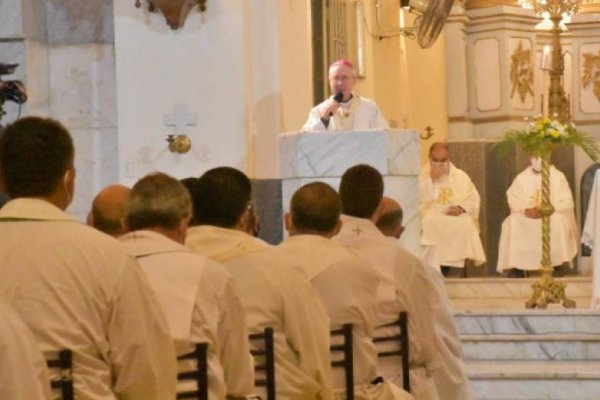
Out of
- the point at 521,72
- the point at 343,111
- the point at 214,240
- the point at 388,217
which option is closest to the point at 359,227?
the point at 388,217

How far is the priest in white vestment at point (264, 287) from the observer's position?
18.0ft

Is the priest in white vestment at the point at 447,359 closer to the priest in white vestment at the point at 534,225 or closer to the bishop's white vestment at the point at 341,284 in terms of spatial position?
the bishop's white vestment at the point at 341,284

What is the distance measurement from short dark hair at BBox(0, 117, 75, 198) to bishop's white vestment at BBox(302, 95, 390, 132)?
25.5 feet

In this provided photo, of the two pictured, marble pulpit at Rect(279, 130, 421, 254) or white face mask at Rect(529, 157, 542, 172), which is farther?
white face mask at Rect(529, 157, 542, 172)

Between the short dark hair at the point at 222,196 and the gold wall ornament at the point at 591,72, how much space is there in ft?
44.3

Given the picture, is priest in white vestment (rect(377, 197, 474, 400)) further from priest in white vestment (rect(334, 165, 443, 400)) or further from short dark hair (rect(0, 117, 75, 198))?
short dark hair (rect(0, 117, 75, 198))

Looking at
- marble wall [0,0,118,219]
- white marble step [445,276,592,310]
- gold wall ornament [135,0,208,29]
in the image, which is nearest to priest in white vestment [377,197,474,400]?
gold wall ornament [135,0,208,29]

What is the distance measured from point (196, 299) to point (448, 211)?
35.0 feet

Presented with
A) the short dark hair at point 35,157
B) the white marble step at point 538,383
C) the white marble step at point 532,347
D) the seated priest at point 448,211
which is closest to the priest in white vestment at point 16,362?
the short dark hair at point 35,157

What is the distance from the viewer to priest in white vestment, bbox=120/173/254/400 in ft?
16.2

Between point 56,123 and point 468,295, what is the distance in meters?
10.8

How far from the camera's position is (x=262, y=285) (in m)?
5.58

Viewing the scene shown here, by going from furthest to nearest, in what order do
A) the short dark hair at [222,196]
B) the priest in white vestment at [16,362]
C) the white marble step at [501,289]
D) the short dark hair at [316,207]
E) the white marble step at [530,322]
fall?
the white marble step at [501,289] < the white marble step at [530,322] < the short dark hair at [316,207] < the short dark hair at [222,196] < the priest in white vestment at [16,362]

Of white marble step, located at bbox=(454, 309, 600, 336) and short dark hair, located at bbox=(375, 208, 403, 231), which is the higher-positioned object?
short dark hair, located at bbox=(375, 208, 403, 231)
